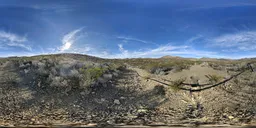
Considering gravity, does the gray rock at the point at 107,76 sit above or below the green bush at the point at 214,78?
above

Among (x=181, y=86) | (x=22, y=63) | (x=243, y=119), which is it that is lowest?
(x=243, y=119)

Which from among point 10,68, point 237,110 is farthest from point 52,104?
point 237,110

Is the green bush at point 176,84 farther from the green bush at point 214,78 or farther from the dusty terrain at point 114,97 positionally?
the green bush at point 214,78

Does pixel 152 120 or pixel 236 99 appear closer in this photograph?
pixel 152 120

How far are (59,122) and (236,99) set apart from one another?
259 inches

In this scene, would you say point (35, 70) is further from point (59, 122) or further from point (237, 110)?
point (237, 110)

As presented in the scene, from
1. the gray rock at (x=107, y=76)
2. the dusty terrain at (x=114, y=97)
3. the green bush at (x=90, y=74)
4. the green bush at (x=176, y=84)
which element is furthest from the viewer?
the gray rock at (x=107, y=76)

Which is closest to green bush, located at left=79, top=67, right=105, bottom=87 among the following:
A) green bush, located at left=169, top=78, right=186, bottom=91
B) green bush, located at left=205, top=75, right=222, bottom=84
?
green bush, located at left=169, top=78, right=186, bottom=91

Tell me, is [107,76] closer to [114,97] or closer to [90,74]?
[90,74]

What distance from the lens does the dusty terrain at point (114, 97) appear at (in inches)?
462

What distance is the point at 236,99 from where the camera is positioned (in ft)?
45.4

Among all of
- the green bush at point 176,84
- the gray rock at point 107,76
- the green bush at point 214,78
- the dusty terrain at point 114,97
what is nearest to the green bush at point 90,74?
the dusty terrain at point 114,97

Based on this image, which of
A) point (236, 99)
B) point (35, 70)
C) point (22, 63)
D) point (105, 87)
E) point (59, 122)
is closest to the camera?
point (59, 122)

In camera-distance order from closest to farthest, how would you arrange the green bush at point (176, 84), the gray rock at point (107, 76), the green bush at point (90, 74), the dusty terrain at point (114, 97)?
the dusty terrain at point (114, 97) → the green bush at point (90, 74) → the green bush at point (176, 84) → the gray rock at point (107, 76)
